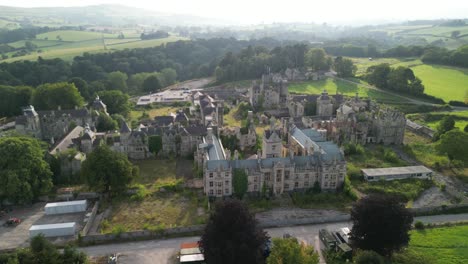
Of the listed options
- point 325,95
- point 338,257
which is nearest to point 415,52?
point 325,95

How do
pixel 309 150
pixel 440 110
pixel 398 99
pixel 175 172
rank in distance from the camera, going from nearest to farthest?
1. pixel 309 150
2. pixel 175 172
3. pixel 440 110
4. pixel 398 99

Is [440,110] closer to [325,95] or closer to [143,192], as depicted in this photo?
[325,95]

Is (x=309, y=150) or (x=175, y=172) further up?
(x=309, y=150)

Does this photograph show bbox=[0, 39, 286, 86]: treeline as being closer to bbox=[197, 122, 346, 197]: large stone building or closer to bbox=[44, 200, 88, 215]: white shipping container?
bbox=[44, 200, 88, 215]: white shipping container

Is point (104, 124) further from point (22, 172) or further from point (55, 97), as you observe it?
point (22, 172)

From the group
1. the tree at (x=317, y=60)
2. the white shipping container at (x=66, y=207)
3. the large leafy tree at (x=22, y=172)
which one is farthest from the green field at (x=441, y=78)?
the large leafy tree at (x=22, y=172)

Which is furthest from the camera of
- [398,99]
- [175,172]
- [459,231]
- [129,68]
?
[129,68]

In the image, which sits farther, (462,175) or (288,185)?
(462,175)
